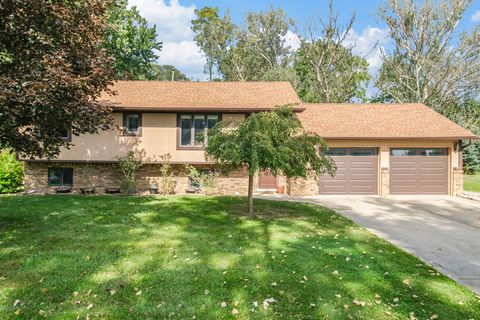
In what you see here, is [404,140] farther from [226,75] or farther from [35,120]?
[226,75]

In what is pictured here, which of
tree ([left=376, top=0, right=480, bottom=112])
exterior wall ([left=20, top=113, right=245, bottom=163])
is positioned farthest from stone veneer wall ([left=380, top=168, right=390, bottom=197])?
tree ([left=376, top=0, right=480, bottom=112])

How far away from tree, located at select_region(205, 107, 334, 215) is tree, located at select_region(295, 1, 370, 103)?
20.9 metres

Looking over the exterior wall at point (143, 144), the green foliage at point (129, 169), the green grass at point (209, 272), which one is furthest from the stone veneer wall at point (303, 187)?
the green foliage at point (129, 169)

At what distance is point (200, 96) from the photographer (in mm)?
15445

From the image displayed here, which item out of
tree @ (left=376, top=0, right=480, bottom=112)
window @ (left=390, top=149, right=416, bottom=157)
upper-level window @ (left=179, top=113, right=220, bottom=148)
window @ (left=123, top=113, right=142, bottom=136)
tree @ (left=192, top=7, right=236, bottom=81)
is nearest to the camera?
window @ (left=123, top=113, right=142, bottom=136)

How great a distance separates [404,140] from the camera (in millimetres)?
15008

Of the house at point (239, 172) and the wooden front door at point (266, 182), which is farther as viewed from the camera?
the wooden front door at point (266, 182)

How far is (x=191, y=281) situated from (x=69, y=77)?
5.05 metres

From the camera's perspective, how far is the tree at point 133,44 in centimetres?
2234

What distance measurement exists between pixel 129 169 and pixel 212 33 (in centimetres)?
2695

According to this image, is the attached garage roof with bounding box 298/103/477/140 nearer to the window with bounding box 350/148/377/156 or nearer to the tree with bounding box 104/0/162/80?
the window with bounding box 350/148/377/156

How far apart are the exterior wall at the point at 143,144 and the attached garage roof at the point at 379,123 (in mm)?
4511

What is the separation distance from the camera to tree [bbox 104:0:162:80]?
22344 mm

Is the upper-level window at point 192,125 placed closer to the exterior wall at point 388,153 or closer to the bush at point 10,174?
the exterior wall at point 388,153
